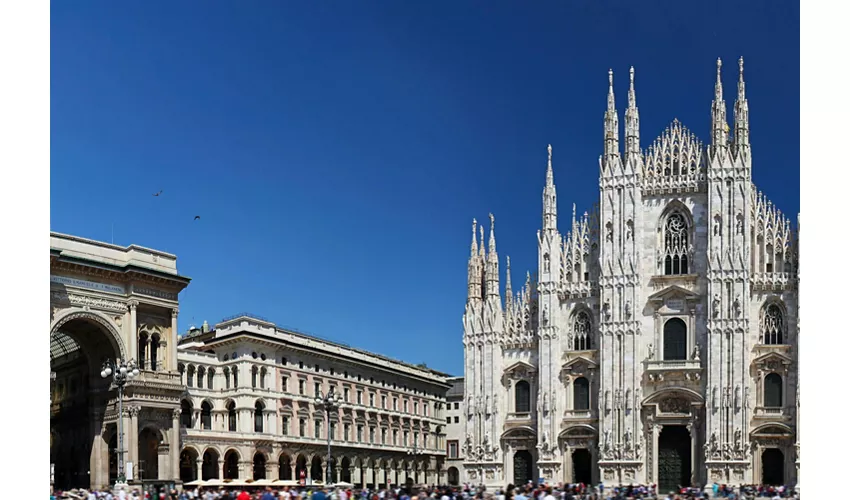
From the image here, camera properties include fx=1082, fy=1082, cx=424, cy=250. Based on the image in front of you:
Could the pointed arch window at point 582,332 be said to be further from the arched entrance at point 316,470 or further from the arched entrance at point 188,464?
the arched entrance at point 188,464

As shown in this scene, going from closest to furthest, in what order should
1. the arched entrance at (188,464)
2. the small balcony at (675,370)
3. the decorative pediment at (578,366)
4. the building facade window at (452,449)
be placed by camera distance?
the small balcony at (675,370) → the decorative pediment at (578,366) → the arched entrance at (188,464) → the building facade window at (452,449)

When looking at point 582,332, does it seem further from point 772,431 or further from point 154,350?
point 154,350

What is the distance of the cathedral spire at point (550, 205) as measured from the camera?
31703mm

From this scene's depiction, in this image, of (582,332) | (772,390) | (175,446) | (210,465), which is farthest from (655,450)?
(210,465)

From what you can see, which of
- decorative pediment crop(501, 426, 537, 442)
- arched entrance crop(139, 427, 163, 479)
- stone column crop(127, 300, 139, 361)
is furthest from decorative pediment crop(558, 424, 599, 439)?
stone column crop(127, 300, 139, 361)

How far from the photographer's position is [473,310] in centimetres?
3259

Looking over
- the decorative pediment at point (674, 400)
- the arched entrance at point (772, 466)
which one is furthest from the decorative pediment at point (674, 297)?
the arched entrance at point (772, 466)

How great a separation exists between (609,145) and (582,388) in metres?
7.07

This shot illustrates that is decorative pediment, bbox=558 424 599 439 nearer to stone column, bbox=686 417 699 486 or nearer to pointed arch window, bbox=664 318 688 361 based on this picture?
stone column, bbox=686 417 699 486

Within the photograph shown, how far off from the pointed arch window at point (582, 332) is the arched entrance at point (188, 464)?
12.8m

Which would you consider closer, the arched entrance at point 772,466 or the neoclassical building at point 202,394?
the arched entrance at point 772,466

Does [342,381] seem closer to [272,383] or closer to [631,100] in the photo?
[272,383]
